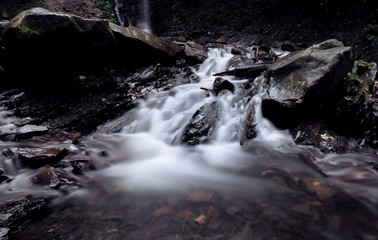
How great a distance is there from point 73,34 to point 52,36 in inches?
22.1

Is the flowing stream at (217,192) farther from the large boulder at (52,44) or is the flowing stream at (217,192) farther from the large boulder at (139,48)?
the large boulder at (139,48)

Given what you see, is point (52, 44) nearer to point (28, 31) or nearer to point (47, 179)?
point (28, 31)

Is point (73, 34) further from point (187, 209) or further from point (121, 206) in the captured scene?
point (187, 209)

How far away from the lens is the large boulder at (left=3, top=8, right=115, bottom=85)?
501cm

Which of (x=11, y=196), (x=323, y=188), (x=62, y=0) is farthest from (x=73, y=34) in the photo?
(x=62, y=0)


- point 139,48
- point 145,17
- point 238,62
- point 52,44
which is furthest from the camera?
point 145,17

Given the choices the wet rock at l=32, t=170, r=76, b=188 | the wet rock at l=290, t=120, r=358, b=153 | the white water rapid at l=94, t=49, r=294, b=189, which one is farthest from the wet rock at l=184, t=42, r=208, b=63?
the wet rock at l=32, t=170, r=76, b=188

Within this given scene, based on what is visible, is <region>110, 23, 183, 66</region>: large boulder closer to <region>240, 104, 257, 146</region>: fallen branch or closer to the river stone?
<region>240, 104, 257, 146</region>: fallen branch

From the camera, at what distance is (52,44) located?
5.40m

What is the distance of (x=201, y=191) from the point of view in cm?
295

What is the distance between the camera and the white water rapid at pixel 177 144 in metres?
3.44

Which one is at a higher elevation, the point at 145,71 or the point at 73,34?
the point at 73,34

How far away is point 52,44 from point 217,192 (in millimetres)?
5915

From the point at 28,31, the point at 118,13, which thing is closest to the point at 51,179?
the point at 28,31
